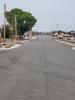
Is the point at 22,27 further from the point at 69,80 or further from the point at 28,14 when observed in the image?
the point at 69,80

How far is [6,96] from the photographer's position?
1134 cm

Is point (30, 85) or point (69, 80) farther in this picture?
point (69, 80)

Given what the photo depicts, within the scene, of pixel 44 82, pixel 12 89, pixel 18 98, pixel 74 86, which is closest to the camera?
pixel 18 98

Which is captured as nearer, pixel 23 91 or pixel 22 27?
pixel 23 91

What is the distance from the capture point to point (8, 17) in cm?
17138

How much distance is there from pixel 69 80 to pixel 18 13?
6157 inches

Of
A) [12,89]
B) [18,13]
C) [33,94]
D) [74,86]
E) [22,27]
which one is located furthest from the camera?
[18,13]

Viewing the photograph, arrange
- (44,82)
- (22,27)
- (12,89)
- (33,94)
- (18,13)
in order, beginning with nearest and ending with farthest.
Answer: (33,94), (12,89), (44,82), (22,27), (18,13)

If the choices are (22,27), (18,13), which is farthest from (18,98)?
(18,13)

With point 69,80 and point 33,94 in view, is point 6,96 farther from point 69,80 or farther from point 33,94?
point 69,80

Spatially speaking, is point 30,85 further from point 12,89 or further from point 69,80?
point 69,80

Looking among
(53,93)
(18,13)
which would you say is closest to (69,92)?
(53,93)

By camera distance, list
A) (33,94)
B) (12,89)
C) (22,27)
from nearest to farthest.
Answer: (33,94) < (12,89) < (22,27)

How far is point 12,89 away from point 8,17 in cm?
15968
